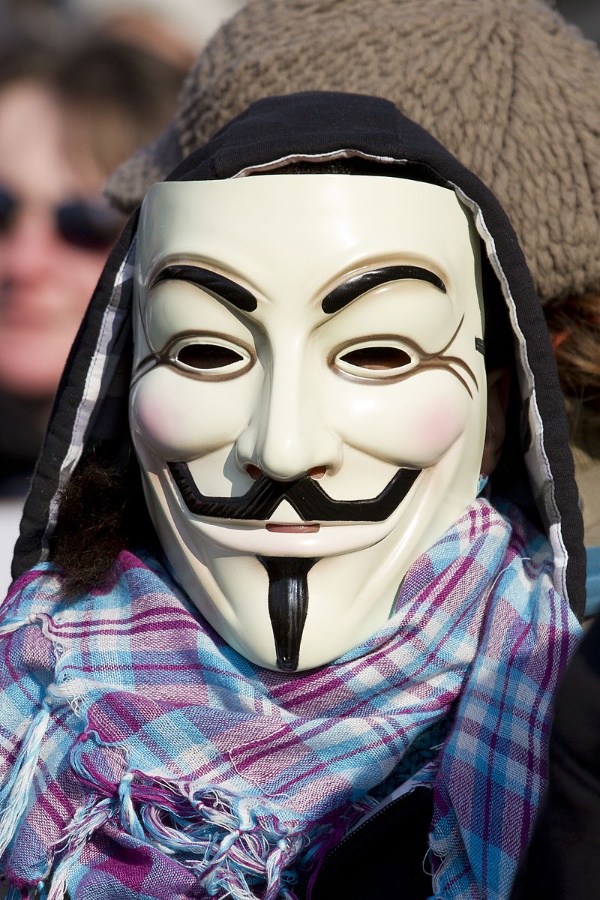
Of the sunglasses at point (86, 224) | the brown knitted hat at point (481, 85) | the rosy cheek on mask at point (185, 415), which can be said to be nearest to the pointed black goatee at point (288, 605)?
the rosy cheek on mask at point (185, 415)

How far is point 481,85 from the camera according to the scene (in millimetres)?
1346

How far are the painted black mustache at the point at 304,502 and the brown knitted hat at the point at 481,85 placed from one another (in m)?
0.39

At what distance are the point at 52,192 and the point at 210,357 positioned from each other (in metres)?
1.48

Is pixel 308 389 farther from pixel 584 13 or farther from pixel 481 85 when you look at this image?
pixel 584 13

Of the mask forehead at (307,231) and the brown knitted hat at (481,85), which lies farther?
the brown knitted hat at (481,85)

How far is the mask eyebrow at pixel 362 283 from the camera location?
110cm

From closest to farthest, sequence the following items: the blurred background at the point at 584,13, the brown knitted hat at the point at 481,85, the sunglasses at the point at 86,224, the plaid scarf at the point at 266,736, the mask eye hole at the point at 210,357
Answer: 1. the plaid scarf at the point at 266,736
2. the mask eye hole at the point at 210,357
3. the brown knitted hat at the point at 481,85
4. the sunglasses at the point at 86,224
5. the blurred background at the point at 584,13

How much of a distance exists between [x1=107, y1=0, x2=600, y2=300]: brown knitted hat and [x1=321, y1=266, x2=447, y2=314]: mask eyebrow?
0.90 feet

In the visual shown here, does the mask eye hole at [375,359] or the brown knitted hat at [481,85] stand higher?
the brown knitted hat at [481,85]

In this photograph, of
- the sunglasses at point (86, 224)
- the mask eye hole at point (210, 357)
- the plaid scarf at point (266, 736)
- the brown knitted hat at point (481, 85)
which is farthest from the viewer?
the sunglasses at point (86, 224)

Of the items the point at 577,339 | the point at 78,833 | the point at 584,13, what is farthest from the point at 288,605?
the point at 584,13

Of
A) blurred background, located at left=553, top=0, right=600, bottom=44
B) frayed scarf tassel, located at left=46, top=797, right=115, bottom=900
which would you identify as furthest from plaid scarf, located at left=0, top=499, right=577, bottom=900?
blurred background, located at left=553, top=0, right=600, bottom=44

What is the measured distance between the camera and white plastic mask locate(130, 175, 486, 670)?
43.6 inches

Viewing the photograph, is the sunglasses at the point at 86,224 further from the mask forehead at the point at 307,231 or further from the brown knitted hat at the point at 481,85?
the mask forehead at the point at 307,231
